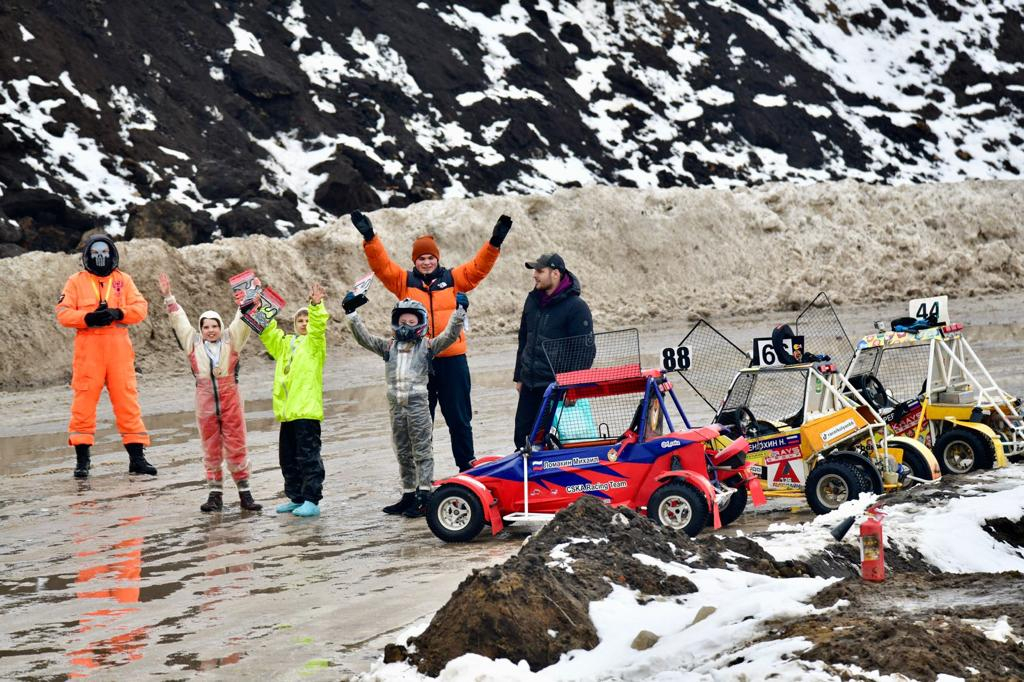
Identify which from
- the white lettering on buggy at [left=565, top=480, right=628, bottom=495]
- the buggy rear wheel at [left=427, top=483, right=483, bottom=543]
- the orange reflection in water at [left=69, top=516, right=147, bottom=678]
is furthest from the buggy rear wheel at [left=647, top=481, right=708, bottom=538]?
the orange reflection in water at [left=69, top=516, right=147, bottom=678]

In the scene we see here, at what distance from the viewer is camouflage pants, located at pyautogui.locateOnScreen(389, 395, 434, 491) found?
1035 centimetres

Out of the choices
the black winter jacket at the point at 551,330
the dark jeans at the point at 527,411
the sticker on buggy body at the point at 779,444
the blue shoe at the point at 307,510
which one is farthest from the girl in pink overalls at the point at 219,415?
the sticker on buggy body at the point at 779,444

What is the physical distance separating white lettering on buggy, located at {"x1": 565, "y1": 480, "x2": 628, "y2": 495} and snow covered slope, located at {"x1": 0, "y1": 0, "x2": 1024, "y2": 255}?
21442mm

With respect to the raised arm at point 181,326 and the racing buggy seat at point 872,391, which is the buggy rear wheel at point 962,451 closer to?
the racing buggy seat at point 872,391

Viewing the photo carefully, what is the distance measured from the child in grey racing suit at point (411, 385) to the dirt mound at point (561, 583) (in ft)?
10.4

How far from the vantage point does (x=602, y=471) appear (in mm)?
9391

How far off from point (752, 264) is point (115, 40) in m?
18.4

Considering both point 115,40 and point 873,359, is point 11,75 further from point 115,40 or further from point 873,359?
point 873,359

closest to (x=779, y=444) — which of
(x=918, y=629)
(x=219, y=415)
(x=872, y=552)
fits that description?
(x=872, y=552)

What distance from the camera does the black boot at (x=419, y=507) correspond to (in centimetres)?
1047

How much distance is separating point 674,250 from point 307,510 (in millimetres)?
21976

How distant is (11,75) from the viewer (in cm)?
3394

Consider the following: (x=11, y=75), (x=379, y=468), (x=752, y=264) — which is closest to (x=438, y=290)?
(x=379, y=468)

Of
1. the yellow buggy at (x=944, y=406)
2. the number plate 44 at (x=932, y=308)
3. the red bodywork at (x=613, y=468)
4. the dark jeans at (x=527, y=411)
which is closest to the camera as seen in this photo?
the red bodywork at (x=613, y=468)
